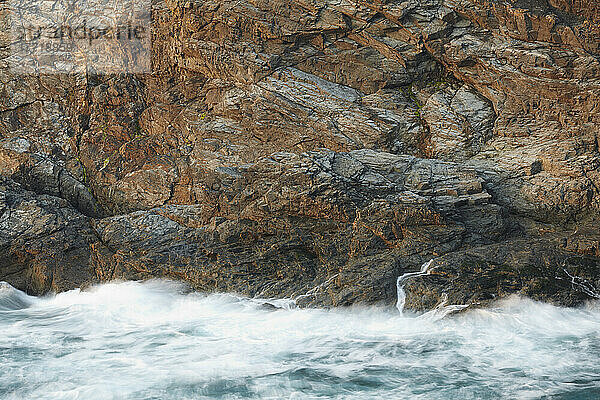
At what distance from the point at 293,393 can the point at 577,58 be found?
1221cm

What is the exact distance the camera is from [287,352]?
11250 mm

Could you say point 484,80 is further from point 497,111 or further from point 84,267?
point 84,267

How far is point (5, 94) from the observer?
2048 cm

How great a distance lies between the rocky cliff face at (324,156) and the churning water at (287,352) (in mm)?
742

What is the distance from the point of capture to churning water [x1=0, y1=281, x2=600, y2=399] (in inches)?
376

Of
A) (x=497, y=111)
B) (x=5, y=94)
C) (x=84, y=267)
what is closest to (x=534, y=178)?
(x=497, y=111)

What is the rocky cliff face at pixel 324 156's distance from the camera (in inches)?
558

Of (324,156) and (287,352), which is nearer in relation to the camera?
(287,352)

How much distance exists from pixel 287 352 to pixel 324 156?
603 centimetres

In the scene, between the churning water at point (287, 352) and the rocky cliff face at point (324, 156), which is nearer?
the churning water at point (287, 352)

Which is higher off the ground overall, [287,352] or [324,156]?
[324,156]

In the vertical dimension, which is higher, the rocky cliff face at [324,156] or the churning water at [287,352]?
the rocky cliff face at [324,156]

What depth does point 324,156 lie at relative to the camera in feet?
50.8

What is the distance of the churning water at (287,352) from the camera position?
9555 millimetres
